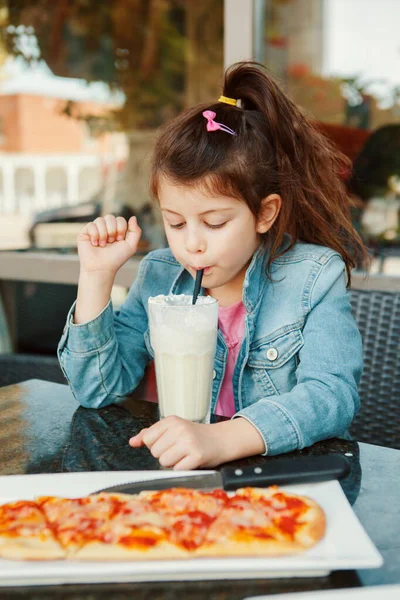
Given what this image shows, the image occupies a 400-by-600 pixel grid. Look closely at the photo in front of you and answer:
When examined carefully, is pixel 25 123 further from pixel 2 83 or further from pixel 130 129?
pixel 130 129

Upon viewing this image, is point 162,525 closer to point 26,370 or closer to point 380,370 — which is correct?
point 380,370

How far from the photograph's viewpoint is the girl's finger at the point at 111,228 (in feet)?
4.57

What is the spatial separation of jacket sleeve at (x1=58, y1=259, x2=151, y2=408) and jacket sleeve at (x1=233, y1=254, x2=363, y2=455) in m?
0.33

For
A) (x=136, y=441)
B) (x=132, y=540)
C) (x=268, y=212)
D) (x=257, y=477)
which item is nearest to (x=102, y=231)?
(x=268, y=212)

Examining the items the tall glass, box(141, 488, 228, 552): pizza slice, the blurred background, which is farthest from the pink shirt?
the blurred background

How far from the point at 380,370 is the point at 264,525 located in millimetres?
985

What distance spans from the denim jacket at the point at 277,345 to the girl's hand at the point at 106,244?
0.28ft

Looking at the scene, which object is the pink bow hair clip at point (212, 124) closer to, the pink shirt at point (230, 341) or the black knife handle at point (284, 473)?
the pink shirt at point (230, 341)

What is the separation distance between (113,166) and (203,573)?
4317mm

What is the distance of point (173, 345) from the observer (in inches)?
44.6

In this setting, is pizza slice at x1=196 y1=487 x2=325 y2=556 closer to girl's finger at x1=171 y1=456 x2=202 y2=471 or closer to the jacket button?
girl's finger at x1=171 y1=456 x2=202 y2=471

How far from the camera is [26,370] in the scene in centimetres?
195

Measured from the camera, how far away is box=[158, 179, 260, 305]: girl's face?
1265 mm

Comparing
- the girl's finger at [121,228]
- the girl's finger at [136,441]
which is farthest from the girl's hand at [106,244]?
the girl's finger at [136,441]
